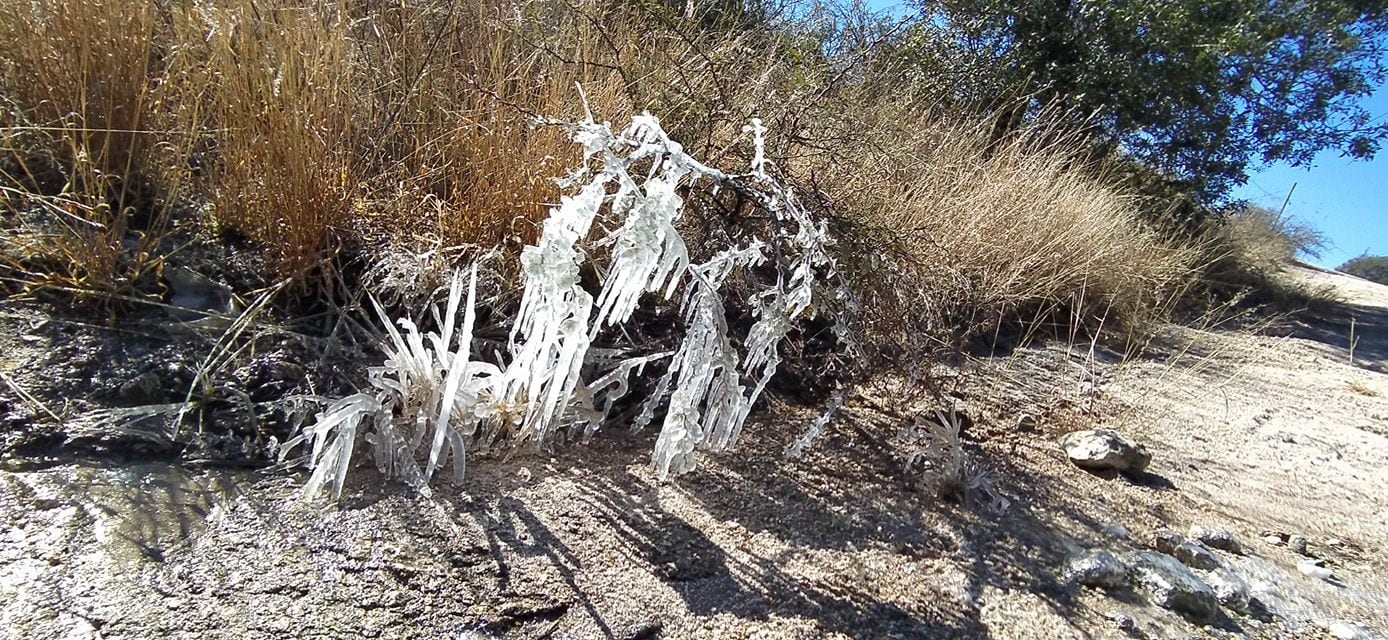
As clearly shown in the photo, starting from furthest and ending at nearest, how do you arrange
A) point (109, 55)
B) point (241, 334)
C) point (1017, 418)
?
point (1017, 418), point (109, 55), point (241, 334)

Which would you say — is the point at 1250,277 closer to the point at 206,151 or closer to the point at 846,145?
the point at 846,145

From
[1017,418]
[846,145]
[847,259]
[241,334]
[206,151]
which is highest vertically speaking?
[846,145]

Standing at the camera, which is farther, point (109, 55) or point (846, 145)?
point (846, 145)

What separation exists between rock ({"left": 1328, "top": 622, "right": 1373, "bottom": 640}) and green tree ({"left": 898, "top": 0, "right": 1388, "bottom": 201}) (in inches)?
181

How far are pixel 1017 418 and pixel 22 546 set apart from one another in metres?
2.16

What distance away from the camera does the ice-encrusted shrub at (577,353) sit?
4.14 feet

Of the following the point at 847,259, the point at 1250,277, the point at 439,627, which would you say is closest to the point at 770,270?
the point at 847,259

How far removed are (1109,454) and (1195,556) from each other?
1.39ft

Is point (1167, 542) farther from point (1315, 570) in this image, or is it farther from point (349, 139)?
point (349, 139)

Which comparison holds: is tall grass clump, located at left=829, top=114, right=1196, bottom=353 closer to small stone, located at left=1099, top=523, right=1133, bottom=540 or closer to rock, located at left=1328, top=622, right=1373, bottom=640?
small stone, located at left=1099, top=523, right=1133, bottom=540

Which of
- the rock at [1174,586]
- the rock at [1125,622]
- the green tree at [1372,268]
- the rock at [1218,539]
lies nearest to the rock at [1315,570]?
the rock at [1218,539]

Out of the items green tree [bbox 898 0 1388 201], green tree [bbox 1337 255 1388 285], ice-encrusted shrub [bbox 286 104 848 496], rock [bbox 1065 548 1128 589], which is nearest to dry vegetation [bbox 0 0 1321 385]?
ice-encrusted shrub [bbox 286 104 848 496]

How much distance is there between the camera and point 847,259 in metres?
2.09

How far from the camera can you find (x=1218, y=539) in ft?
5.75
